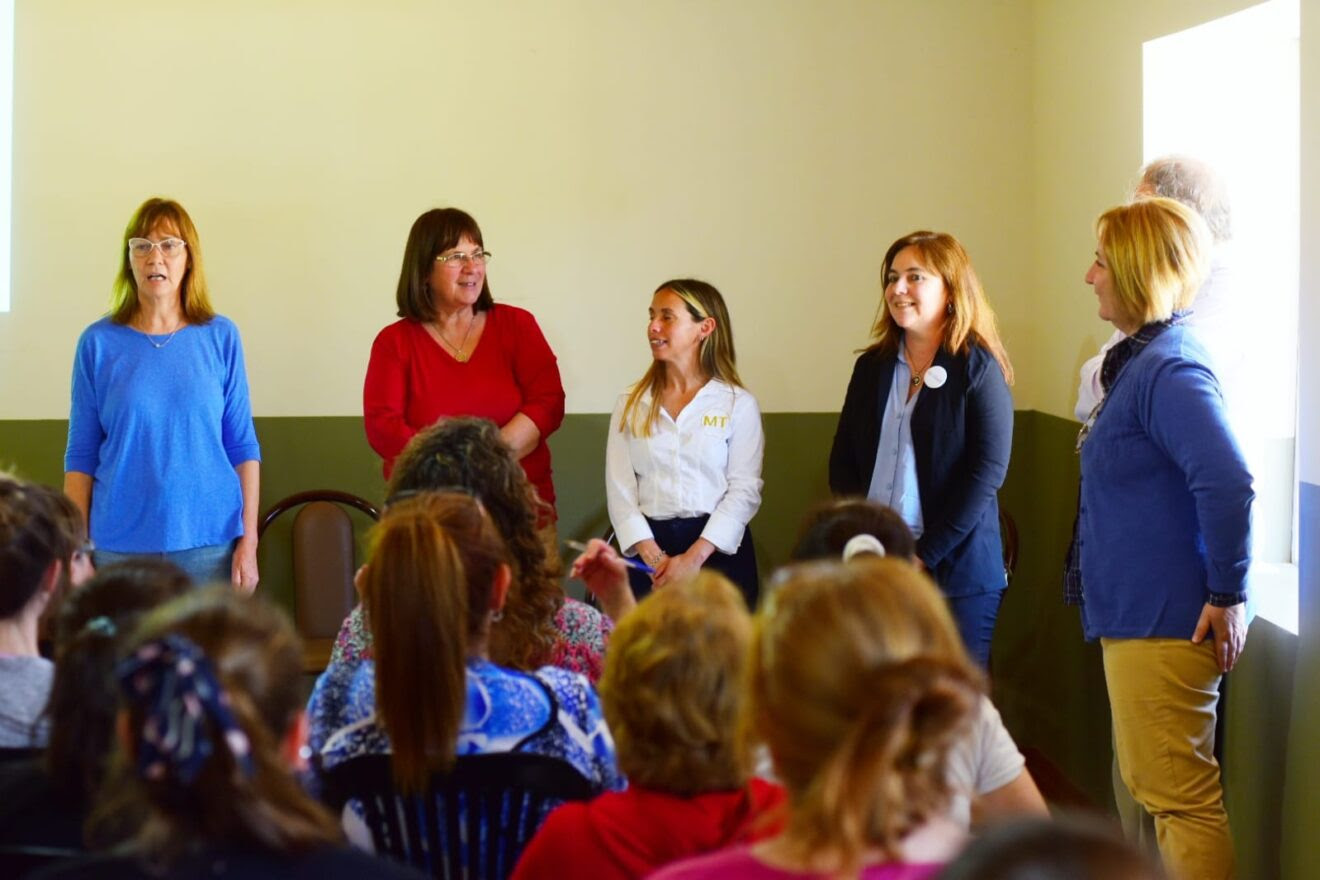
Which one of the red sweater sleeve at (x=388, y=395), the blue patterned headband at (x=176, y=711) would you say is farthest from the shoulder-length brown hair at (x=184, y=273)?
the blue patterned headband at (x=176, y=711)

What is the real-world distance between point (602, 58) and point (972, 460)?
187 cm

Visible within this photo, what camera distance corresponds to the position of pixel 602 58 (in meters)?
4.33

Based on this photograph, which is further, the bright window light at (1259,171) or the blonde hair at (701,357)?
the blonde hair at (701,357)

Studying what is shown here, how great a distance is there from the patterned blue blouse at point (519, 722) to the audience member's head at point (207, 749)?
0.57 metres

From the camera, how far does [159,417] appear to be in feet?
11.5

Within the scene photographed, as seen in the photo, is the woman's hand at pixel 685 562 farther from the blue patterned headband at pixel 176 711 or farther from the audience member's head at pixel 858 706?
the blue patterned headband at pixel 176 711

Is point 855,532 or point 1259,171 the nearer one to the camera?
point 855,532

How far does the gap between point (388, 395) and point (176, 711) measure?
2.63 metres

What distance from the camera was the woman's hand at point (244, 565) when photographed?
3.57m

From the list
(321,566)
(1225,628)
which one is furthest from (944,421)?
(321,566)

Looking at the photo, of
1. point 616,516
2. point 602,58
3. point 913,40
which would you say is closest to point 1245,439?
point 616,516

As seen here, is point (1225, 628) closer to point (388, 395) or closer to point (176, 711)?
point (176, 711)

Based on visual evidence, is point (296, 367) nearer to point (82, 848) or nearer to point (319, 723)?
point (319, 723)

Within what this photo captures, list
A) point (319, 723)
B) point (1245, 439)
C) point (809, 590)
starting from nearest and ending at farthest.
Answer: point (809, 590), point (319, 723), point (1245, 439)
